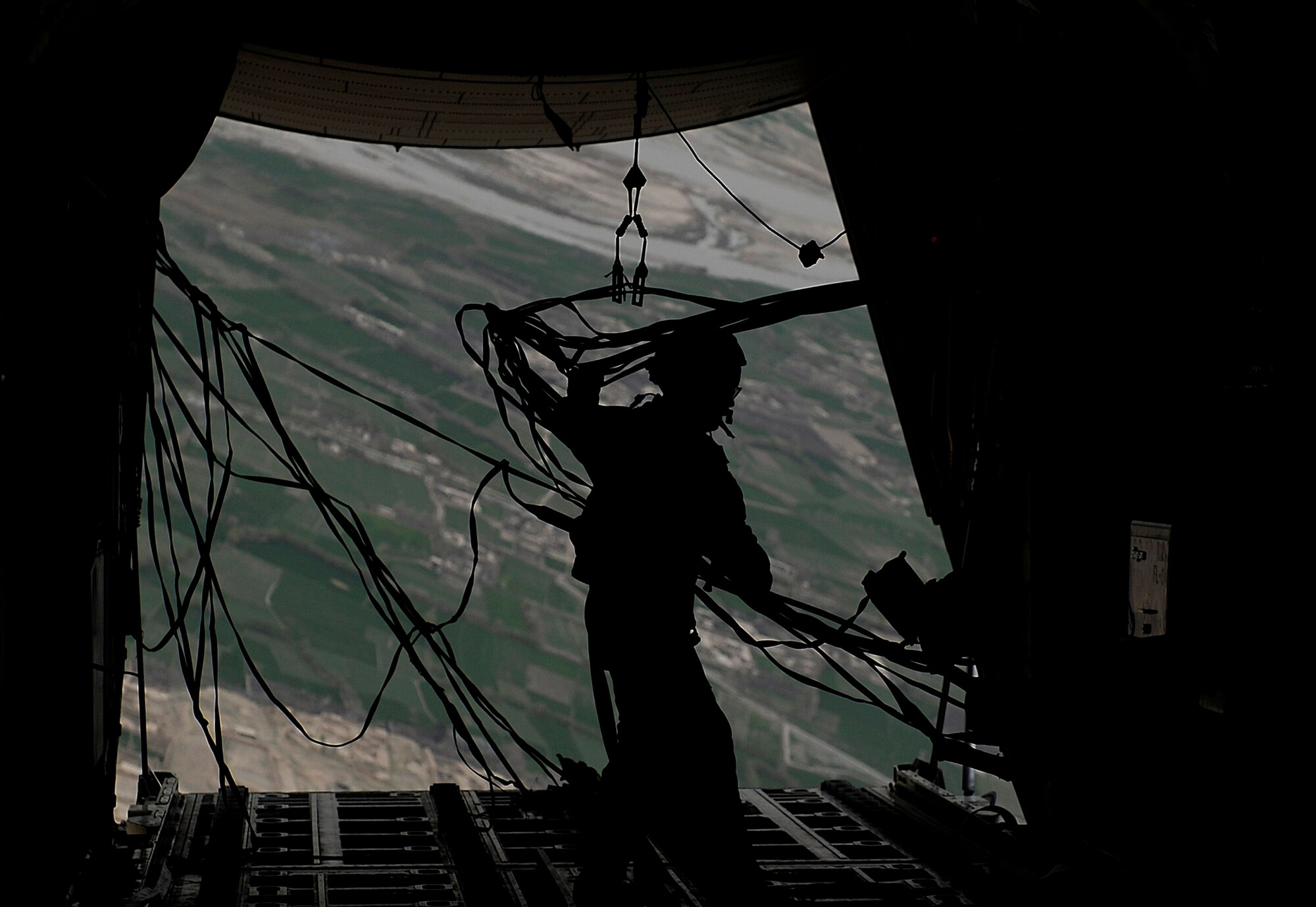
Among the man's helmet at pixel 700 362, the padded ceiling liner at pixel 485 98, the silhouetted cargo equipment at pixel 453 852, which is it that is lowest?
the silhouetted cargo equipment at pixel 453 852

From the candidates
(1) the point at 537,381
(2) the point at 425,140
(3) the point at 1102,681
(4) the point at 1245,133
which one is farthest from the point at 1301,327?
(2) the point at 425,140

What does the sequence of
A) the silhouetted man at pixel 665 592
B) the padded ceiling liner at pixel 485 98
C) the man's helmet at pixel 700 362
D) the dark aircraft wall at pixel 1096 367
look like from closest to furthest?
the dark aircraft wall at pixel 1096 367, the silhouetted man at pixel 665 592, the man's helmet at pixel 700 362, the padded ceiling liner at pixel 485 98

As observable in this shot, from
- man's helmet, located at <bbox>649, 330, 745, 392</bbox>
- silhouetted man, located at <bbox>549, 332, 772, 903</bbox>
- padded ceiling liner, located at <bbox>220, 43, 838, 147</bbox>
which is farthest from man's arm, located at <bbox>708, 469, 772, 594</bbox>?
padded ceiling liner, located at <bbox>220, 43, 838, 147</bbox>

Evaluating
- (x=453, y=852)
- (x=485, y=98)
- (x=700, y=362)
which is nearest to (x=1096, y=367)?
(x=700, y=362)

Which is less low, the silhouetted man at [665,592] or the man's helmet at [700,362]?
the man's helmet at [700,362]

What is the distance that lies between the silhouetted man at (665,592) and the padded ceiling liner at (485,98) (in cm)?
216

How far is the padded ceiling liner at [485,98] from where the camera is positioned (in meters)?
5.04

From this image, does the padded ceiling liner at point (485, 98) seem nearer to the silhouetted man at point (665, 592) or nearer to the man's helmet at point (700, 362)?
the man's helmet at point (700, 362)

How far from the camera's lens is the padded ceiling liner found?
504 cm

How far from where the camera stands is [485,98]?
17.5 feet

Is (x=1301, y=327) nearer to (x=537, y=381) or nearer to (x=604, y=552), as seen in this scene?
(x=604, y=552)

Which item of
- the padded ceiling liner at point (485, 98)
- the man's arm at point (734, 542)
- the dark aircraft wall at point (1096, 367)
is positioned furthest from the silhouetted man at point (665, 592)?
the padded ceiling liner at point (485, 98)

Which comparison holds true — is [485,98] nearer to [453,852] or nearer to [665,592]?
[665,592]

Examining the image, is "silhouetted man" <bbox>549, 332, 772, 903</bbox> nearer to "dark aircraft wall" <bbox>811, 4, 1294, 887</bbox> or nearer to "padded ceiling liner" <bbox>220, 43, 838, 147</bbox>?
"dark aircraft wall" <bbox>811, 4, 1294, 887</bbox>
